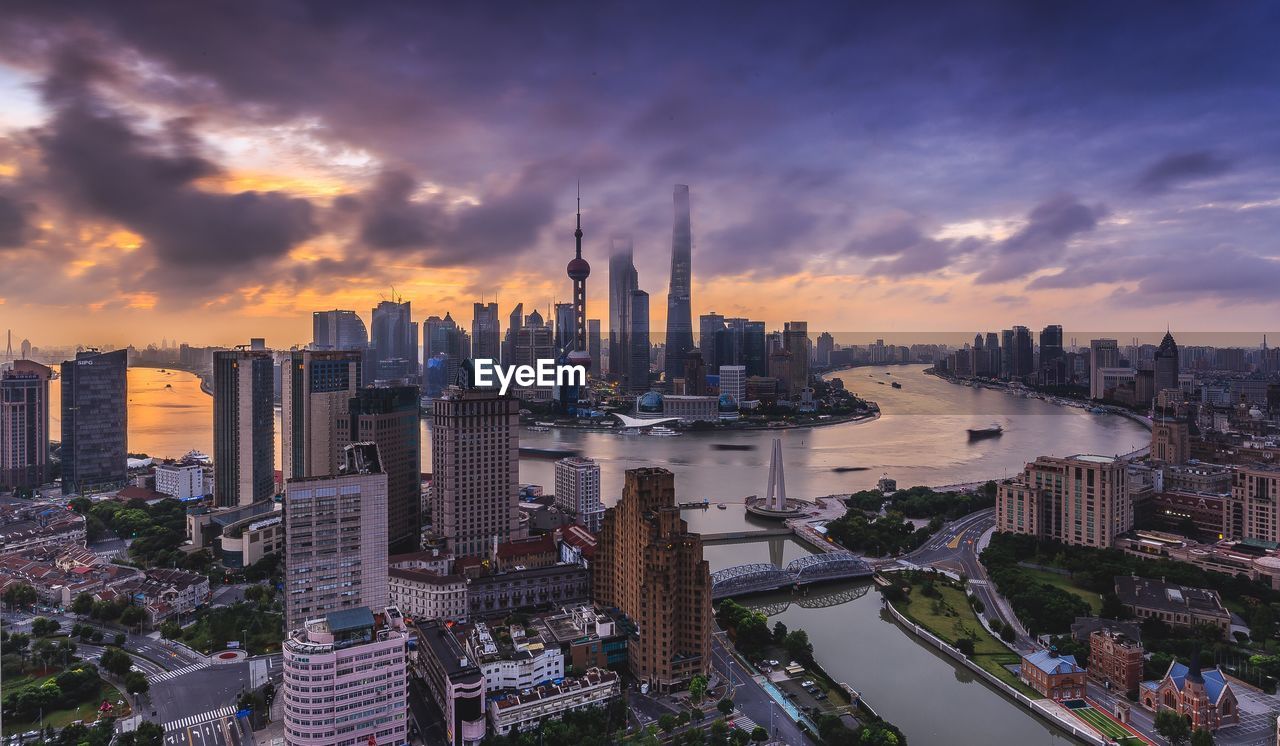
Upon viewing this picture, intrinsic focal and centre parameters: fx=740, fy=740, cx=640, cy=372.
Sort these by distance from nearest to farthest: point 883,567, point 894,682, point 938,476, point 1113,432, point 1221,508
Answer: point 894,682, point 883,567, point 1221,508, point 938,476, point 1113,432

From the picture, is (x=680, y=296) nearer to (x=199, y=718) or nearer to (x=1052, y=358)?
(x=1052, y=358)

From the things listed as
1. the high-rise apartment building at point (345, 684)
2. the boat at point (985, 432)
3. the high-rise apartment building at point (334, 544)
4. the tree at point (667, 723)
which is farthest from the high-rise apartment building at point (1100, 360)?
the high-rise apartment building at point (345, 684)

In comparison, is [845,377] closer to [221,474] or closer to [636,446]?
[636,446]

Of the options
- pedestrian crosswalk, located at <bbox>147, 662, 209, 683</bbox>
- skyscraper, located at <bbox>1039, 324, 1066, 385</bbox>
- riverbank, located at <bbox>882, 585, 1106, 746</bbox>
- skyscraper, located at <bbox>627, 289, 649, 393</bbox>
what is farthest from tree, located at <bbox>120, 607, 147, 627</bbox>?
skyscraper, located at <bbox>1039, 324, 1066, 385</bbox>

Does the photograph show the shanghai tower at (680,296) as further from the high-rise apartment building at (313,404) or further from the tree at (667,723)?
the tree at (667,723)

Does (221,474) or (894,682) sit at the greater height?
(221,474)

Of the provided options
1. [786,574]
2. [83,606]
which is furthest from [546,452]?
[83,606]

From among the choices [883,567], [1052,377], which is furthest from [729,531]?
[1052,377]
